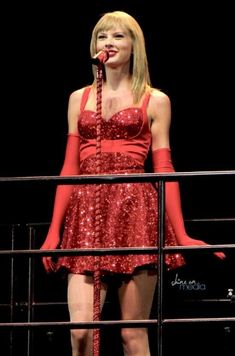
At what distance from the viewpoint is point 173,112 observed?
4.32 m

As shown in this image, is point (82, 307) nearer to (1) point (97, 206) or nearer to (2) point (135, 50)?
(1) point (97, 206)

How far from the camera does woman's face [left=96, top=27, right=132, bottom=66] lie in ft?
8.84

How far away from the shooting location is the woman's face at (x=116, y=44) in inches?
106

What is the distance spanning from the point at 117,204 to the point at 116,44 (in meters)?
0.48

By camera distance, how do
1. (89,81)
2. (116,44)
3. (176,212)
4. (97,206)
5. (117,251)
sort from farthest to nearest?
(89,81)
(116,44)
(176,212)
(97,206)
(117,251)

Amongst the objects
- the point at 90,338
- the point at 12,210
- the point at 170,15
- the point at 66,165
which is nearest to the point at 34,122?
the point at 12,210

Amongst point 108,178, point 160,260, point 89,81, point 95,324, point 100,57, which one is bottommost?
point 95,324

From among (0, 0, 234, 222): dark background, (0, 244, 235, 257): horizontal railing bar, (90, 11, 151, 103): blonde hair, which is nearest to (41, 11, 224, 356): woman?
(90, 11, 151, 103): blonde hair

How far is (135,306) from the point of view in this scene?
8.34 ft

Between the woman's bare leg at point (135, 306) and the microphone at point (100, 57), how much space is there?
0.61 metres

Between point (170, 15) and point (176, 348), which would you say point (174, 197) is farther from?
point (170, 15)

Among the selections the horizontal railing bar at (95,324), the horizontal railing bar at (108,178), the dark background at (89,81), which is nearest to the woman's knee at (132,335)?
the horizontal railing bar at (95,324)

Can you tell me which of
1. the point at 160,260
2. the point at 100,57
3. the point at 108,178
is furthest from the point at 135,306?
the point at 100,57

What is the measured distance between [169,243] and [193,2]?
1.93 m
